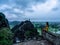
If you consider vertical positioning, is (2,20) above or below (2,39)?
above

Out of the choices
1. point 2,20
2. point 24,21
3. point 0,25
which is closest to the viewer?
point 0,25

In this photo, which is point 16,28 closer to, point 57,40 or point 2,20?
point 2,20

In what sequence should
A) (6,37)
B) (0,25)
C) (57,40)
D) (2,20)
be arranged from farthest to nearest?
(2,20)
(0,25)
(6,37)
(57,40)

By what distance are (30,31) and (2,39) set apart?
11868 mm

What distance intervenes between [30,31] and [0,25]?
249 inches

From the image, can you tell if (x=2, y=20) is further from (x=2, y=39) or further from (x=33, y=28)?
(x=2, y=39)

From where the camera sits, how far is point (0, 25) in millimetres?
22828

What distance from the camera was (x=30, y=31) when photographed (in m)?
27.4

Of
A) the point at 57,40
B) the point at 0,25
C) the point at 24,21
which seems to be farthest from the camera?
the point at 24,21

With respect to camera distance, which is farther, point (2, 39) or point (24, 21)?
point (24, 21)

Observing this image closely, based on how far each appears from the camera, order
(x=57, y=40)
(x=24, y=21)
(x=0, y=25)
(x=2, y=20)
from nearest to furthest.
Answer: (x=57, y=40) → (x=0, y=25) → (x=2, y=20) → (x=24, y=21)

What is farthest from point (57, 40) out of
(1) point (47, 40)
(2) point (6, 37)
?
(2) point (6, 37)

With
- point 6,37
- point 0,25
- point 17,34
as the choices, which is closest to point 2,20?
point 0,25

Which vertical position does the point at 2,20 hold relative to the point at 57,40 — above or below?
above
